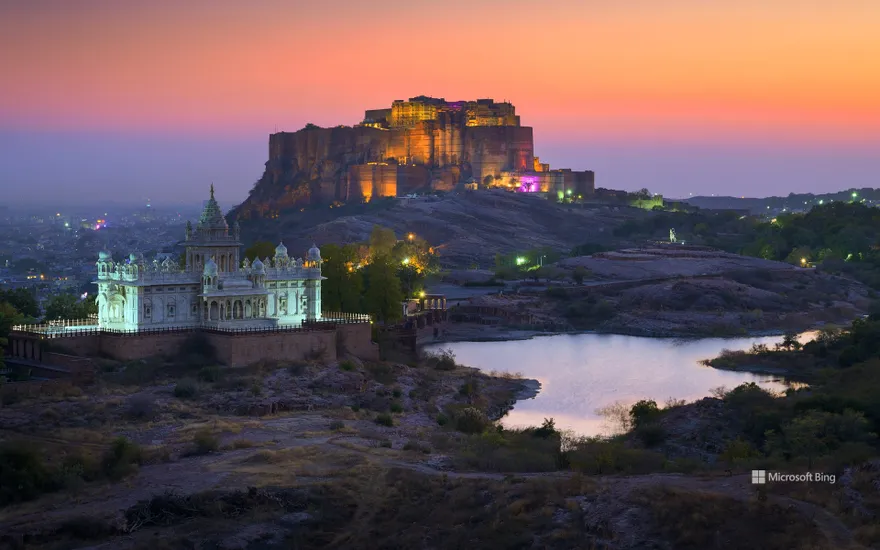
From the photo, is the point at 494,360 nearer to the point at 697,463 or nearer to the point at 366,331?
the point at 366,331

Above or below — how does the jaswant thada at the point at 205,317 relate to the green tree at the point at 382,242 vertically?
below

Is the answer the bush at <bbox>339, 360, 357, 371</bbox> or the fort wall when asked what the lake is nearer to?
the bush at <bbox>339, 360, 357, 371</bbox>

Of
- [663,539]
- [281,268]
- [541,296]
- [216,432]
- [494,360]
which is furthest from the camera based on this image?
[541,296]

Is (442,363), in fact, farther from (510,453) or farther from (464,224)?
(464,224)

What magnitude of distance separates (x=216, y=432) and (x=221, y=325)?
1137cm

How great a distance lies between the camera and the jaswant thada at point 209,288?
5250 centimetres

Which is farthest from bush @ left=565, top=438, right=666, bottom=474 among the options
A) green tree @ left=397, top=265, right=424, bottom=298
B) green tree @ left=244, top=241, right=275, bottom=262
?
green tree @ left=397, top=265, right=424, bottom=298

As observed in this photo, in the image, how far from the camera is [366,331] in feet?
189

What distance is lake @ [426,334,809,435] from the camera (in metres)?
58.3

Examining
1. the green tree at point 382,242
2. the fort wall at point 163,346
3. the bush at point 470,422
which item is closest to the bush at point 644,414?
the bush at point 470,422

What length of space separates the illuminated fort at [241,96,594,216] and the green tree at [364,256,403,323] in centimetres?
7690

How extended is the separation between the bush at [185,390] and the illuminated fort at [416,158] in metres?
97.2

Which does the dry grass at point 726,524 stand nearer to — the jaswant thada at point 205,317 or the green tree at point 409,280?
the jaswant thada at point 205,317

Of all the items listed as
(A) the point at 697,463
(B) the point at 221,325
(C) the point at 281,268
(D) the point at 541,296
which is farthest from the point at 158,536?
(D) the point at 541,296
